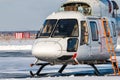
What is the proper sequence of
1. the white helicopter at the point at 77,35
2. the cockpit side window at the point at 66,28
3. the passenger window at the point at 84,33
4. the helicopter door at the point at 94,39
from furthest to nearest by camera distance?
the helicopter door at the point at 94,39, the passenger window at the point at 84,33, the cockpit side window at the point at 66,28, the white helicopter at the point at 77,35

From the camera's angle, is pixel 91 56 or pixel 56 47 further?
pixel 91 56

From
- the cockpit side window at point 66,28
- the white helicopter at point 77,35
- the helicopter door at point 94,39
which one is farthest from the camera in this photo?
the helicopter door at point 94,39

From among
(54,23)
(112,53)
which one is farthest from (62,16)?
(112,53)

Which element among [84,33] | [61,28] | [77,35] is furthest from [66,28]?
[84,33]

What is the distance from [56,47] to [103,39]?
2.76 metres

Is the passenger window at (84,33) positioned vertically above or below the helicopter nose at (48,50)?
above

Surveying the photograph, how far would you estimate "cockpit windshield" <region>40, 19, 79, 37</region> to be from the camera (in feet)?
61.4

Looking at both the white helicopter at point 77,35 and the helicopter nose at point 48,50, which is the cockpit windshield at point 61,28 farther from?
the helicopter nose at point 48,50

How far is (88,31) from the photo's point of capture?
62.8 ft

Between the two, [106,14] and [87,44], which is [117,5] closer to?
[106,14]

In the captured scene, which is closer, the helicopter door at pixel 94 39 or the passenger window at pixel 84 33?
the passenger window at pixel 84 33

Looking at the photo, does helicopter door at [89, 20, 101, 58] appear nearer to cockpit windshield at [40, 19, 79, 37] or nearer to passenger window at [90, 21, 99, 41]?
passenger window at [90, 21, 99, 41]

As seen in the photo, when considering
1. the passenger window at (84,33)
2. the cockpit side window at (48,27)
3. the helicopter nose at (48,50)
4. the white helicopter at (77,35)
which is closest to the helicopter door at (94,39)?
the white helicopter at (77,35)

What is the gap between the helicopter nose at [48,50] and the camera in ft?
59.4
